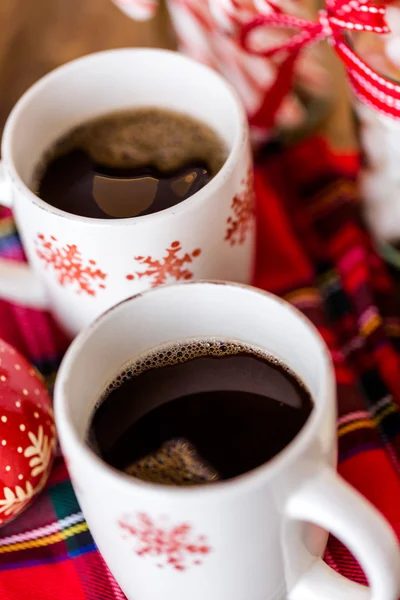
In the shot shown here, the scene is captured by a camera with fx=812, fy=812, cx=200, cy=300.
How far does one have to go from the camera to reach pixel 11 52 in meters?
0.85

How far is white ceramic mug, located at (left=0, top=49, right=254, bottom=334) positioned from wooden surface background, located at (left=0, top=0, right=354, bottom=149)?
21 centimetres

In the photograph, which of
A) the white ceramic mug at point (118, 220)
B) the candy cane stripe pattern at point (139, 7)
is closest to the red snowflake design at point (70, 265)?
the white ceramic mug at point (118, 220)

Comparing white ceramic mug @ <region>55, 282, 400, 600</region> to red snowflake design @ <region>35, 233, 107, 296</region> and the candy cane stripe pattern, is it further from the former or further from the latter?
the candy cane stripe pattern

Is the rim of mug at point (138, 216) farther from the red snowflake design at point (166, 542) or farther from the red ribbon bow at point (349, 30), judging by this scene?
the red snowflake design at point (166, 542)

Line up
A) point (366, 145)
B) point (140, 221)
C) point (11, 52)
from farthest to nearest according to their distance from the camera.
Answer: point (11, 52) → point (366, 145) → point (140, 221)

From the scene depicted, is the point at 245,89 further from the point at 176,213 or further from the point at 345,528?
the point at 345,528

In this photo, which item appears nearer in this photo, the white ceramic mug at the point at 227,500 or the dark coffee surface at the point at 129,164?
the white ceramic mug at the point at 227,500

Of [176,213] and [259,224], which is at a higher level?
[176,213]

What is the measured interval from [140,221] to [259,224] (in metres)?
0.24

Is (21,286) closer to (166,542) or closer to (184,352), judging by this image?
(184,352)

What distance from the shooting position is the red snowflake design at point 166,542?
0.39 meters

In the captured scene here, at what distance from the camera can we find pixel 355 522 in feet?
1.22

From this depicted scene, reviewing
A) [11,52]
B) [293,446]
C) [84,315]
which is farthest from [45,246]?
[11,52]

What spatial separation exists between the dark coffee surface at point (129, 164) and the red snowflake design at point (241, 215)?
0.14 ft
